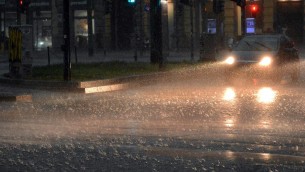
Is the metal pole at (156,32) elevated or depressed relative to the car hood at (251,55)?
elevated

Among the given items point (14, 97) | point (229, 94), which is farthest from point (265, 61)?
point (14, 97)

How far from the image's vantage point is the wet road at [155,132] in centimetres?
790

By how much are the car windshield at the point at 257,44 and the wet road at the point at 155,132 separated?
4.18 metres

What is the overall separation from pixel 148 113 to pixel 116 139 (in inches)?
132

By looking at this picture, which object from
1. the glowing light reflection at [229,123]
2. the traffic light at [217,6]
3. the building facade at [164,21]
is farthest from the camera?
the building facade at [164,21]

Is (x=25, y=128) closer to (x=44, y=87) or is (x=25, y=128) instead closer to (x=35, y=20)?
(x=44, y=87)

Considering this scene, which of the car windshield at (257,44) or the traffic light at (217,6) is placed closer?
the car windshield at (257,44)

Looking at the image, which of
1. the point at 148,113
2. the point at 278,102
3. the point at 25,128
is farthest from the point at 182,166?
the point at 278,102

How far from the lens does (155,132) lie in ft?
34.1

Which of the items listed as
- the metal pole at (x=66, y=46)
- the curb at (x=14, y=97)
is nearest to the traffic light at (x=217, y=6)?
the metal pole at (x=66, y=46)

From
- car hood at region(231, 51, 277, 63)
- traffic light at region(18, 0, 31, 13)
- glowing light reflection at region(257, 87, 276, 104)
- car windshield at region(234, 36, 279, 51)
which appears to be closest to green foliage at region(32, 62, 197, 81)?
car windshield at region(234, 36, 279, 51)

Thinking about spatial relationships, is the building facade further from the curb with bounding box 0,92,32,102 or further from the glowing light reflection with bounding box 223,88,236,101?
the curb with bounding box 0,92,32,102

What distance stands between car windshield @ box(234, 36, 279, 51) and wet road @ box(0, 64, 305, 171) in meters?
4.18

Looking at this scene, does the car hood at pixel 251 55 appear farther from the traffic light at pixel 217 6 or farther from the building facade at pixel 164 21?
the building facade at pixel 164 21
